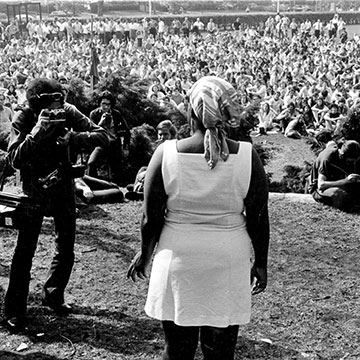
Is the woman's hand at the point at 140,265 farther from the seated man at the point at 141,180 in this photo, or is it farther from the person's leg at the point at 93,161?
the person's leg at the point at 93,161

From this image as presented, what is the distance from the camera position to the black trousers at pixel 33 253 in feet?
14.4

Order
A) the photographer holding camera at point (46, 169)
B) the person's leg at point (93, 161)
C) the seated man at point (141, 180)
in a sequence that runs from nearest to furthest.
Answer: the photographer holding camera at point (46, 169) < the seated man at point (141, 180) < the person's leg at point (93, 161)

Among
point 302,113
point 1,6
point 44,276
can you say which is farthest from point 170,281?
point 1,6

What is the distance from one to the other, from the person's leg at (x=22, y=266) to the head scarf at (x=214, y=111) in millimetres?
1651

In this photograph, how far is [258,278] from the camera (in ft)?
10.8

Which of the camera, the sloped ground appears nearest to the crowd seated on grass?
the sloped ground

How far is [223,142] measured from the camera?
9.91 feet

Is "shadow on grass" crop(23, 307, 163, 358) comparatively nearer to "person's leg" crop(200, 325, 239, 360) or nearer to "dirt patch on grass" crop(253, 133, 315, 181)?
"person's leg" crop(200, 325, 239, 360)

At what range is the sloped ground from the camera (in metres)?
4.39

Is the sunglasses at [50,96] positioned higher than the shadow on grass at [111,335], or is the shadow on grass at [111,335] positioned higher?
the sunglasses at [50,96]

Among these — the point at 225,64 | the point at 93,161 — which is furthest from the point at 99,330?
the point at 225,64

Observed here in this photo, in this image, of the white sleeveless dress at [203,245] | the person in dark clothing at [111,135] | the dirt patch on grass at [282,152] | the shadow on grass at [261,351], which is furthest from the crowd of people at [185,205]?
the dirt patch on grass at [282,152]

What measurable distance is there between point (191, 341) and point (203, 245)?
18.3 inches

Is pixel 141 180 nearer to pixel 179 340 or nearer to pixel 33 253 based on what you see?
pixel 33 253
